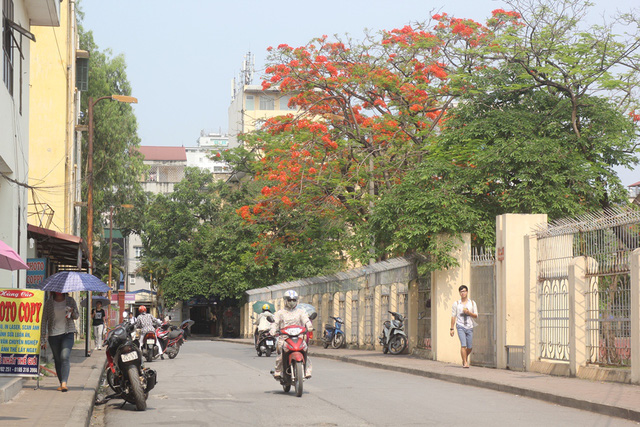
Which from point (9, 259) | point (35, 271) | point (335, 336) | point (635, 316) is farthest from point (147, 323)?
point (635, 316)

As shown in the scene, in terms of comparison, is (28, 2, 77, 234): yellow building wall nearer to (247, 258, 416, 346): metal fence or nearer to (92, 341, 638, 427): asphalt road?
(247, 258, 416, 346): metal fence

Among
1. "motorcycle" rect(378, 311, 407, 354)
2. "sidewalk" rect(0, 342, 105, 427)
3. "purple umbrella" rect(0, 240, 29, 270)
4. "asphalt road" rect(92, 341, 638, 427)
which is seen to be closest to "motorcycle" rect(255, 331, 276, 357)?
"motorcycle" rect(378, 311, 407, 354)

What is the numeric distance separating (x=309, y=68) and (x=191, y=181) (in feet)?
126

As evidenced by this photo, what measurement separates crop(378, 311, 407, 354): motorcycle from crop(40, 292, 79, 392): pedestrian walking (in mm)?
12777

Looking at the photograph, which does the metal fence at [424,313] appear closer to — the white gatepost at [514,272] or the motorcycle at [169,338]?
the white gatepost at [514,272]

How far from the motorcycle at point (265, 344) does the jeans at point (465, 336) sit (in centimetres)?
1108

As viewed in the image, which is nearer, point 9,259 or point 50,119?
point 9,259

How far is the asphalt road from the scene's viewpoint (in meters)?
10.5

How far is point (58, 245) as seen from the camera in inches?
923

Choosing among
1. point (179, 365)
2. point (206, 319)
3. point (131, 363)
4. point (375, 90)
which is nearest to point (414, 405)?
point (131, 363)

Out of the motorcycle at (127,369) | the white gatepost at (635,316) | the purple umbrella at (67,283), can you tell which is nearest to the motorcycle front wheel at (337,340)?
the purple umbrella at (67,283)

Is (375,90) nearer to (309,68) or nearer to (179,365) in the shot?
(309,68)

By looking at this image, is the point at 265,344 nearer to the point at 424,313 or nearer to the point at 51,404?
the point at 424,313

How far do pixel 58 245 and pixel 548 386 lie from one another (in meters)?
14.5
